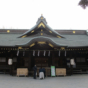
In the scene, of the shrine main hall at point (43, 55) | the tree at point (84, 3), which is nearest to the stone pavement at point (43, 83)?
the shrine main hall at point (43, 55)

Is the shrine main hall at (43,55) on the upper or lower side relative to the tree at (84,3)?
lower

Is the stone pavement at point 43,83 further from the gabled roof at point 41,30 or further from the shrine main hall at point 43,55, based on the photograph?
the gabled roof at point 41,30

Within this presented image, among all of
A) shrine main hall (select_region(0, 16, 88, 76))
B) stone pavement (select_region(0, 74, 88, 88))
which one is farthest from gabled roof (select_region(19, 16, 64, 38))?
stone pavement (select_region(0, 74, 88, 88))

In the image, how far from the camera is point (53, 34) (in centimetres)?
1424

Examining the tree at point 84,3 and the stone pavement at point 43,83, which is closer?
the tree at point 84,3

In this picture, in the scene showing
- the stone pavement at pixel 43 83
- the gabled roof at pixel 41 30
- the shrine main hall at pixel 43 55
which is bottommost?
the stone pavement at pixel 43 83

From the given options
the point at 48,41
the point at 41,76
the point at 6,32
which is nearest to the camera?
the point at 41,76

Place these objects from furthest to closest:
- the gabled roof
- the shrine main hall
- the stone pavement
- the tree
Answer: the gabled roof → the shrine main hall → the stone pavement → the tree

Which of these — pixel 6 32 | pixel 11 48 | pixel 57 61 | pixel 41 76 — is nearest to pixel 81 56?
pixel 57 61

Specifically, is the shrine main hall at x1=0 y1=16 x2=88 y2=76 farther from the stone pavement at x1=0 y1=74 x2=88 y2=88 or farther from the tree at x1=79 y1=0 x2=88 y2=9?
the tree at x1=79 y1=0 x2=88 y2=9

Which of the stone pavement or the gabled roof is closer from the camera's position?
the stone pavement

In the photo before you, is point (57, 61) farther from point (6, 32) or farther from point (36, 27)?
point (6, 32)

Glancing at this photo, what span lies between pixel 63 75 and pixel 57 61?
2.70 metres

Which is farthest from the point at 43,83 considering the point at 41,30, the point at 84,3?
the point at 41,30
